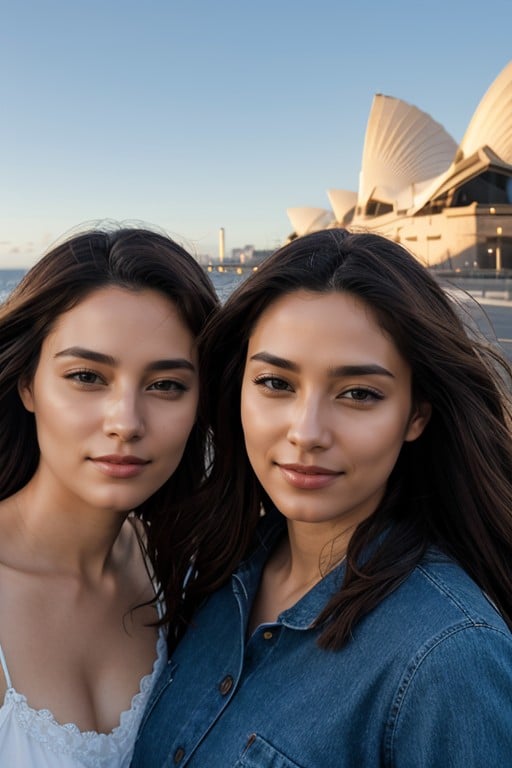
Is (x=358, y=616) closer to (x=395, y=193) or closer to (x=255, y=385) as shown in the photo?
(x=255, y=385)

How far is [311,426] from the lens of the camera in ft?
4.78

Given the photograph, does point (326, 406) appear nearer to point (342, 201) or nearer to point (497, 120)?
point (497, 120)

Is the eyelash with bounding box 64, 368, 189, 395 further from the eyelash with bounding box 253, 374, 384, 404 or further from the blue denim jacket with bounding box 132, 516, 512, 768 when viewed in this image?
the blue denim jacket with bounding box 132, 516, 512, 768

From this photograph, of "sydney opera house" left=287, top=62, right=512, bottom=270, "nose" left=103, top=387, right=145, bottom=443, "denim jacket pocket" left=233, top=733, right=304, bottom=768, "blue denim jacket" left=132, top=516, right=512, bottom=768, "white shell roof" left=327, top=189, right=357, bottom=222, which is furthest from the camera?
Answer: "white shell roof" left=327, top=189, right=357, bottom=222

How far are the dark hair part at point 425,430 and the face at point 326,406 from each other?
0.19 ft

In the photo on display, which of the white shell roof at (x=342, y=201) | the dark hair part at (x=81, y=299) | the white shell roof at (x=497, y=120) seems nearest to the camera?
the dark hair part at (x=81, y=299)

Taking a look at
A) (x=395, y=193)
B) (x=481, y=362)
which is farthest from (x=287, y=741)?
(x=395, y=193)

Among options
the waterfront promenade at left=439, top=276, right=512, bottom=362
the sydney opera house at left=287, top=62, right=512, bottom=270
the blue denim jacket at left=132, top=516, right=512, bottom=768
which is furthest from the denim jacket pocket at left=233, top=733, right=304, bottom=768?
the sydney opera house at left=287, top=62, right=512, bottom=270

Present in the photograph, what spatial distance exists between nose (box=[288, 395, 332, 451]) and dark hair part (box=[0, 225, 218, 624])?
0.53 m

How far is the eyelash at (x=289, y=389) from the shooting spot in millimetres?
1493

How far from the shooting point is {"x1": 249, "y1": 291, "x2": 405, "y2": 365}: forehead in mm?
1480

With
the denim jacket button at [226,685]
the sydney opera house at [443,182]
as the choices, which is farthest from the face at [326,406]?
the sydney opera house at [443,182]

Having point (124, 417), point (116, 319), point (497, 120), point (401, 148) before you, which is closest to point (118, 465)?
point (124, 417)

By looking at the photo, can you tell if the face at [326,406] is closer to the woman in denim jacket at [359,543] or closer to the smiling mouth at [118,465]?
the woman in denim jacket at [359,543]
